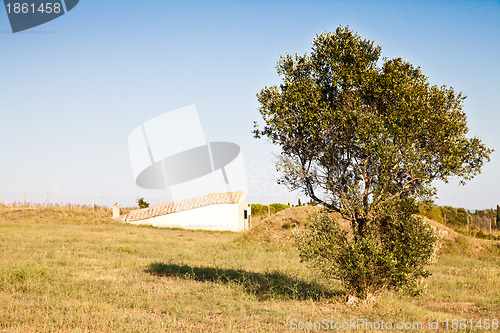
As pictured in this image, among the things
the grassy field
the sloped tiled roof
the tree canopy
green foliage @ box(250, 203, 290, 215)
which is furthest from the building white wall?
the tree canopy

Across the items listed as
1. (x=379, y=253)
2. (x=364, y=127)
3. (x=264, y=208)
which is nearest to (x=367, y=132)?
(x=364, y=127)

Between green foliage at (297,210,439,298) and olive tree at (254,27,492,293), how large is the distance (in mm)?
173

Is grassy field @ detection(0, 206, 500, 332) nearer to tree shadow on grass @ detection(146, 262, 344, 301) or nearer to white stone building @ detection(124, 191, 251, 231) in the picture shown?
tree shadow on grass @ detection(146, 262, 344, 301)

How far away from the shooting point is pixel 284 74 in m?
17.9

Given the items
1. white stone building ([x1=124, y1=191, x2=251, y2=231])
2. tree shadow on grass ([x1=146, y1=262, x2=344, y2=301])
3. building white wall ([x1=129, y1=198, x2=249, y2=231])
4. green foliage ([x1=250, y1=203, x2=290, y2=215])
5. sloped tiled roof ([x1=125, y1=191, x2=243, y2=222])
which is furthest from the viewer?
green foliage ([x1=250, y1=203, x2=290, y2=215])

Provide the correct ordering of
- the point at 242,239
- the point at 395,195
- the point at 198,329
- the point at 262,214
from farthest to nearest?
the point at 262,214, the point at 242,239, the point at 395,195, the point at 198,329

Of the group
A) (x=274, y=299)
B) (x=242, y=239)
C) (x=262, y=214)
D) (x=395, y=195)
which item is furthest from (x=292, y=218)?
(x=262, y=214)

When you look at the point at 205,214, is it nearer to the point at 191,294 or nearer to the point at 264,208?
the point at 264,208

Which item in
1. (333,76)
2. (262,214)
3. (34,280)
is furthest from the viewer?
(262,214)

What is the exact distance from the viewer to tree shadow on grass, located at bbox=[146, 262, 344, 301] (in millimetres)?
18769

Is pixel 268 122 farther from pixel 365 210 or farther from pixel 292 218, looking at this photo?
pixel 292 218

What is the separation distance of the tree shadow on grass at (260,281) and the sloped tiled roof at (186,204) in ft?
129

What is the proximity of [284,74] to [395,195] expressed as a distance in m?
7.02

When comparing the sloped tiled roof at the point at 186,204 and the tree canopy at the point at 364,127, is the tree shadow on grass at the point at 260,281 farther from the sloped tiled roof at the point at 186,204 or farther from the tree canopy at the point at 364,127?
the sloped tiled roof at the point at 186,204
